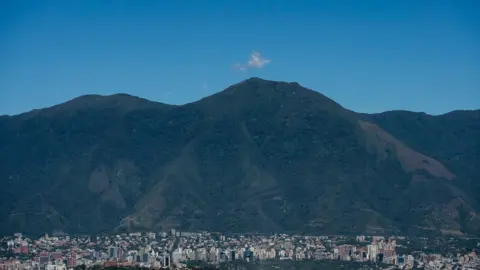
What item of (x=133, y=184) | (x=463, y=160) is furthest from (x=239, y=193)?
(x=463, y=160)

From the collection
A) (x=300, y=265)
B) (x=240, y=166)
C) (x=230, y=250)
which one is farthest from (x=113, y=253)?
(x=240, y=166)

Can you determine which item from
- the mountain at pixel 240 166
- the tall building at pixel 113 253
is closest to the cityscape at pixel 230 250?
the tall building at pixel 113 253

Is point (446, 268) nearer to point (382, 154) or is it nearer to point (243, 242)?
point (243, 242)

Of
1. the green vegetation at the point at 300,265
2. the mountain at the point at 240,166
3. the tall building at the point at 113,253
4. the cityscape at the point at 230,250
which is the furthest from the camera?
the mountain at the point at 240,166

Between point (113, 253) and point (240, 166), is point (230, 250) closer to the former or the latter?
point (113, 253)

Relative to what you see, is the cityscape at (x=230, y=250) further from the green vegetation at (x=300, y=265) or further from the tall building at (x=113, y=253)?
the green vegetation at (x=300, y=265)

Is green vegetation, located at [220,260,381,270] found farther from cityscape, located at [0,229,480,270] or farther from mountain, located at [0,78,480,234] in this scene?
mountain, located at [0,78,480,234]
